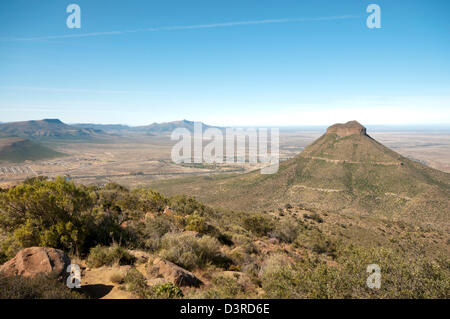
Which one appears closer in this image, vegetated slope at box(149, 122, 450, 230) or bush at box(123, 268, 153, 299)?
bush at box(123, 268, 153, 299)

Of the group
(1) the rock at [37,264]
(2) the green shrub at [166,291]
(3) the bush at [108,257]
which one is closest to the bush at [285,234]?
(3) the bush at [108,257]

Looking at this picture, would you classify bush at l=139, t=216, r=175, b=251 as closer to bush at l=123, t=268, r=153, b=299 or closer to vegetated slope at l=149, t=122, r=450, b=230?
bush at l=123, t=268, r=153, b=299

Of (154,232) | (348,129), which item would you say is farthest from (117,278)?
(348,129)

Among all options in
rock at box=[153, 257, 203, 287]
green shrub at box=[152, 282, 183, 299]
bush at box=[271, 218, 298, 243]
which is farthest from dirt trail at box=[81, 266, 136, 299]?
bush at box=[271, 218, 298, 243]

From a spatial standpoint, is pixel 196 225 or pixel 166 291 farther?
pixel 196 225

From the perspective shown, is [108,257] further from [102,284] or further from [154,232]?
[154,232]
